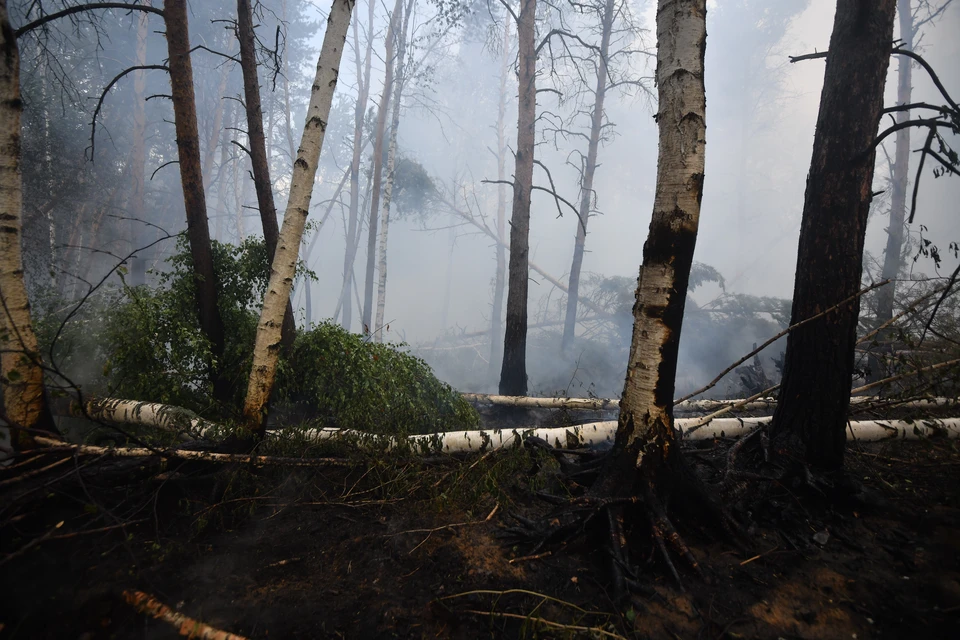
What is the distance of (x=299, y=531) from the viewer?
11.0 ft

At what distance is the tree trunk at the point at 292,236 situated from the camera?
411cm

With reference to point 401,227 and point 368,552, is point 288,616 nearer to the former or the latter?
point 368,552

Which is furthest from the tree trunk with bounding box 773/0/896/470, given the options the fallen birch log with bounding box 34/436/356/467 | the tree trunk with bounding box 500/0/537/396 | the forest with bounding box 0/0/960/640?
the tree trunk with bounding box 500/0/537/396

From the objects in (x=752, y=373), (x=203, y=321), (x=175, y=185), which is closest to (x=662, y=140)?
(x=203, y=321)

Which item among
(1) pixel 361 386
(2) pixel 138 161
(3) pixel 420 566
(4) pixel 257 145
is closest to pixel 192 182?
(4) pixel 257 145

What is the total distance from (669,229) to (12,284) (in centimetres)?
561

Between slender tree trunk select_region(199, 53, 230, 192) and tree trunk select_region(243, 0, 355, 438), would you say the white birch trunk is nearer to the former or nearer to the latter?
slender tree trunk select_region(199, 53, 230, 192)

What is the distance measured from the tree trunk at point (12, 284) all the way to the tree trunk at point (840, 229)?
272 inches

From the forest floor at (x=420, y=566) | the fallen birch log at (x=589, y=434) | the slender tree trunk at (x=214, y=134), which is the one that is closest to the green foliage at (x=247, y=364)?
the fallen birch log at (x=589, y=434)

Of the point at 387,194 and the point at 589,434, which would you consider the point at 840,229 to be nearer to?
the point at 589,434

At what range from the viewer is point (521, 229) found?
388 inches

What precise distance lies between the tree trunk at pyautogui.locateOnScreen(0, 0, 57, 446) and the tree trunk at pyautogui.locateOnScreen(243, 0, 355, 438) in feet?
5.66

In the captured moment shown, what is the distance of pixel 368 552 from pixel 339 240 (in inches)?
2355

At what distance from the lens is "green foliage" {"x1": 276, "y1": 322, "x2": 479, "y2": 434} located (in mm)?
5949
